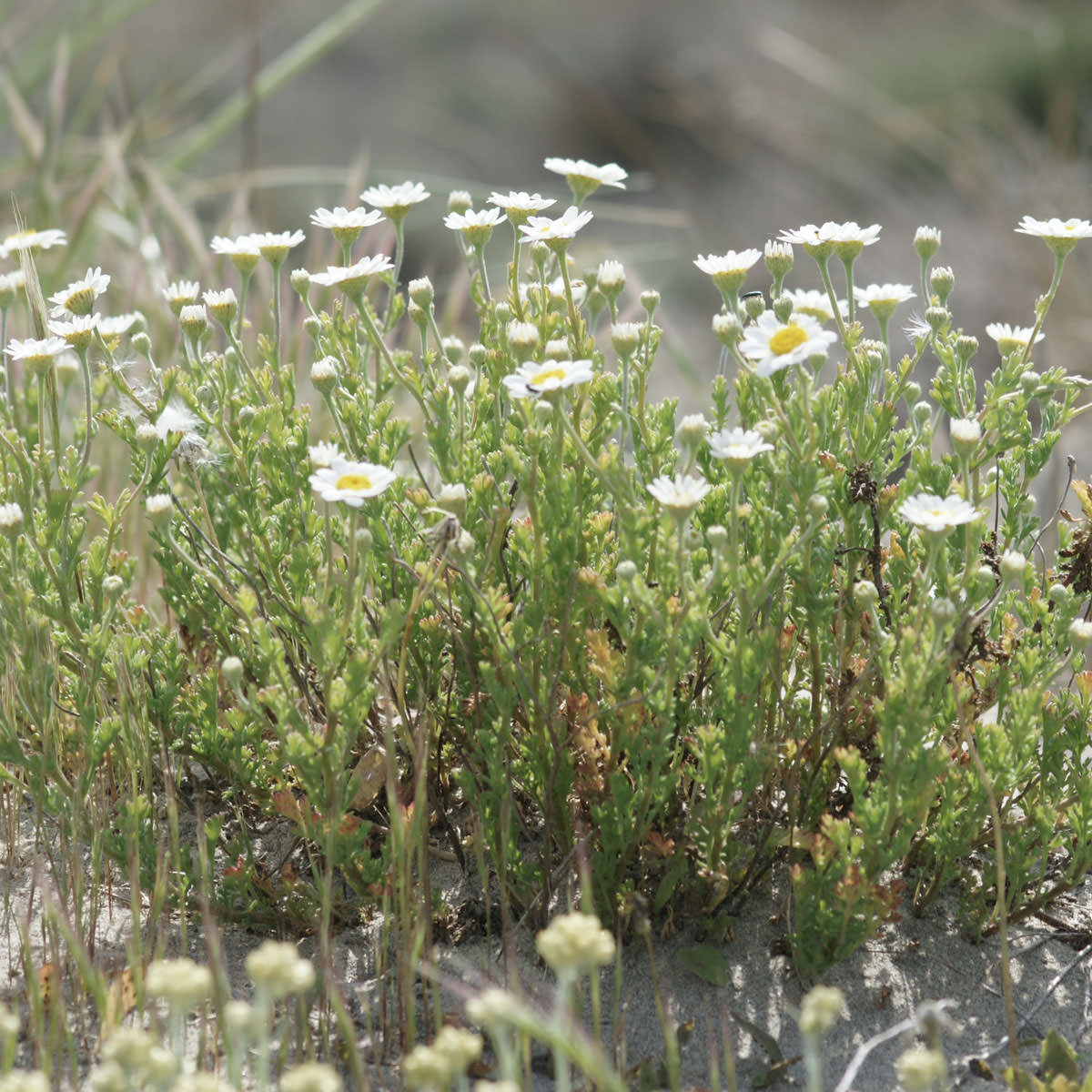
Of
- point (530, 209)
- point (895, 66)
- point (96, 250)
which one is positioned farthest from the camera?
point (895, 66)

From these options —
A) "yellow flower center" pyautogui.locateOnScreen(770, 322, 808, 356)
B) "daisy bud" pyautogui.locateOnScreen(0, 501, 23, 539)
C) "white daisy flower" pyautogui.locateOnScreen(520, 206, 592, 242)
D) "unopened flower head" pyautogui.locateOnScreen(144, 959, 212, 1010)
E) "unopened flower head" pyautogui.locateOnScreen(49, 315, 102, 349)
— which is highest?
"white daisy flower" pyautogui.locateOnScreen(520, 206, 592, 242)

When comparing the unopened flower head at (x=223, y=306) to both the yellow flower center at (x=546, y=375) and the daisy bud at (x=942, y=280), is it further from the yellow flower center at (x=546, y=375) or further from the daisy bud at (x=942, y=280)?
the daisy bud at (x=942, y=280)

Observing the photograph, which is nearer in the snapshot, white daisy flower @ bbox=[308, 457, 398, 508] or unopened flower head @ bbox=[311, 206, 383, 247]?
white daisy flower @ bbox=[308, 457, 398, 508]

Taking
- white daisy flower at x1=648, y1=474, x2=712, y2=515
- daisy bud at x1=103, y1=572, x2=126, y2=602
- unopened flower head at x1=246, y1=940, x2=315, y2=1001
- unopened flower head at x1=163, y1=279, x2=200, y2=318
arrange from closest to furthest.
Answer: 1. unopened flower head at x1=246, y1=940, x2=315, y2=1001
2. white daisy flower at x1=648, y1=474, x2=712, y2=515
3. daisy bud at x1=103, y1=572, x2=126, y2=602
4. unopened flower head at x1=163, y1=279, x2=200, y2=318

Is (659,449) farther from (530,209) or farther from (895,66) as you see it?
(895,66)

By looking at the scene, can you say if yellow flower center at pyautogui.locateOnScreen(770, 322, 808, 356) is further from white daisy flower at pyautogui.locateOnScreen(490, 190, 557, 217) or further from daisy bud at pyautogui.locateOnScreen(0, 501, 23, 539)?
daisy bud at pyautogui.locateOnScreen(0, 501, 23, 539)

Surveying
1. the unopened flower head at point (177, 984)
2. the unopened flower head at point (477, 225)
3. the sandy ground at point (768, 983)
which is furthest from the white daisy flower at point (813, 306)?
the unopened flower head at point (177, 984)

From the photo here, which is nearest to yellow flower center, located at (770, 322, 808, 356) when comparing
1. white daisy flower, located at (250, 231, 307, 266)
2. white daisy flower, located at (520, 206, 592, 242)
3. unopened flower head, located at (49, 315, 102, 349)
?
white daisy flower, located at (520, 206, 592, 242)

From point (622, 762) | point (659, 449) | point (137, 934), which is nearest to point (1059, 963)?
point (622, 762)

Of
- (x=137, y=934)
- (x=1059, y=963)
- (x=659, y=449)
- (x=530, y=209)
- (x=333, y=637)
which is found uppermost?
(x=530, y=209)
